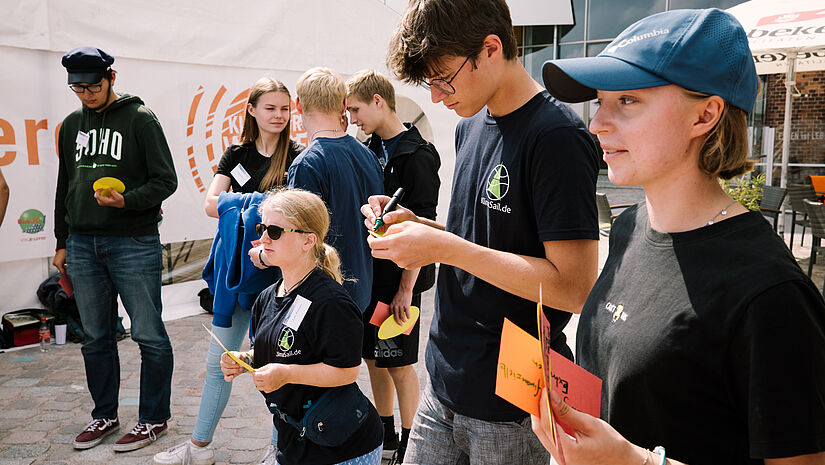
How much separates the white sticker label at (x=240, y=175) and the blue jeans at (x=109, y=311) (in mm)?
755

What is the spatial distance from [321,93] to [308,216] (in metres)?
1.02

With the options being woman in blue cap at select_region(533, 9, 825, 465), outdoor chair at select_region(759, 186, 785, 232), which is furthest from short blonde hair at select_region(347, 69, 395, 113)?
outdoor chair at select_region(759, 186, 785, 232)

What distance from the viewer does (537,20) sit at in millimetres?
17672

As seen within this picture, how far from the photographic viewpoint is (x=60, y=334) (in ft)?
20.0

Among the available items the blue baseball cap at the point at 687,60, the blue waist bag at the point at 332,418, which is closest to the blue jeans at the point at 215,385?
the blue waist bag at the point at 332,418

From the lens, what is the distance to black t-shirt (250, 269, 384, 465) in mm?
2441

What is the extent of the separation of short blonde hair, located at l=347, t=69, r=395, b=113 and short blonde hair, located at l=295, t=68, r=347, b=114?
55 cm

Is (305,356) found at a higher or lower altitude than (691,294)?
lower

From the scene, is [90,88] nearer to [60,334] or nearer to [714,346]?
[60,334]

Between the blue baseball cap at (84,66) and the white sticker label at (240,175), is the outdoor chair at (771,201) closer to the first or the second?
the white sticker label at (240,175)

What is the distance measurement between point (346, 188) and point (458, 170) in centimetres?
142

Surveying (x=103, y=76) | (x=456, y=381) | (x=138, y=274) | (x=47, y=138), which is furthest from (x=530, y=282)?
(x=47, y=138)

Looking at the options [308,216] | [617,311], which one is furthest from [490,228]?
[308,216]

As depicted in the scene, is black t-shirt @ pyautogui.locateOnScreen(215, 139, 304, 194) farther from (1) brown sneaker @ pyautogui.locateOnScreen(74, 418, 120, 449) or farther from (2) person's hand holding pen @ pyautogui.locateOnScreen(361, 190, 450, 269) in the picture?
(2) person's hand holding pen @ pyautogui.locateOnScreen(361, 190, 450, 269)
